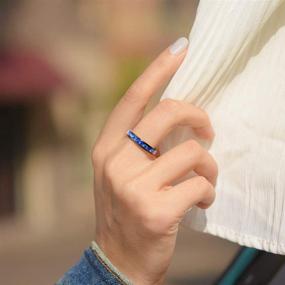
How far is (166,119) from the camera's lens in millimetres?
838

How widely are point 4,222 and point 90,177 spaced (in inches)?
24.0

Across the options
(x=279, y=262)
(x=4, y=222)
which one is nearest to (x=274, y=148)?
(x=279, y=262)

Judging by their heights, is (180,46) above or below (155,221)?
above

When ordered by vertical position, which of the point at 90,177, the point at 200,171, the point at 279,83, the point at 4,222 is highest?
the point at 279,83

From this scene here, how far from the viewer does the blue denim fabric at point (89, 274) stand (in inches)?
34.4

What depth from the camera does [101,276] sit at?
34.6 inches

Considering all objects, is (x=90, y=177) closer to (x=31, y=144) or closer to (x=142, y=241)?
(x=31, y=144)

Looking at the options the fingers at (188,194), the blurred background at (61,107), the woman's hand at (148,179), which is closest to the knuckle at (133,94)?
the woman's hand at (148,179)

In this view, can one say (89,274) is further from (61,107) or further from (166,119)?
(61,107)

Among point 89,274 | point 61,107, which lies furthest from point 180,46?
point 61,107

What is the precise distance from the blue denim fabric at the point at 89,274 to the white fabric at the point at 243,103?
0.44 feet

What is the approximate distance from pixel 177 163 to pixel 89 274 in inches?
7.3

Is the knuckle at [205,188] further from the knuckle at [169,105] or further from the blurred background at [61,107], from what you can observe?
the blurred background at [61,107]

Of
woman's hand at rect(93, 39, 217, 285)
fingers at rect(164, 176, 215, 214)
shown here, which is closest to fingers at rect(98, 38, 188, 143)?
woman's hand at rect(93, 39, 217, 285)
